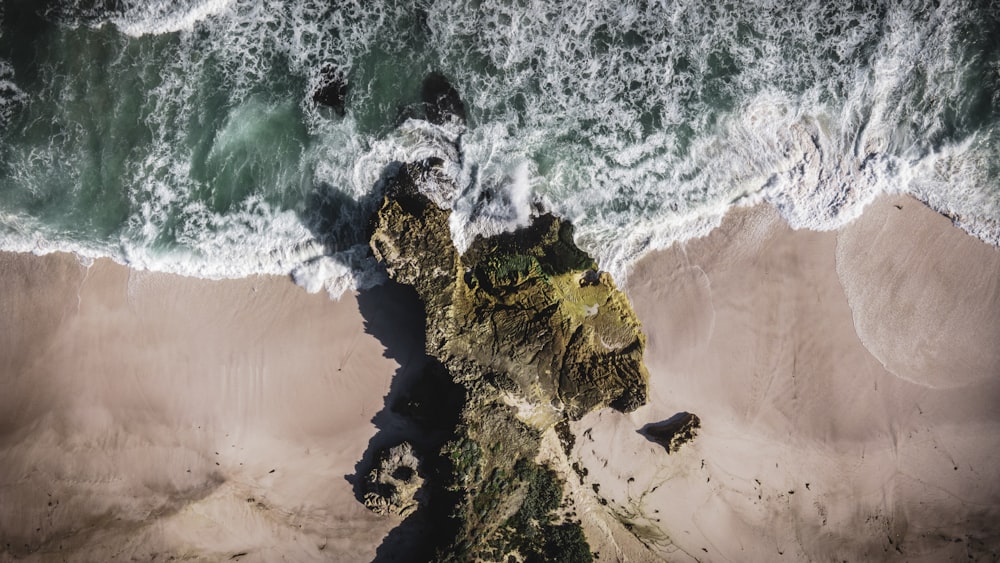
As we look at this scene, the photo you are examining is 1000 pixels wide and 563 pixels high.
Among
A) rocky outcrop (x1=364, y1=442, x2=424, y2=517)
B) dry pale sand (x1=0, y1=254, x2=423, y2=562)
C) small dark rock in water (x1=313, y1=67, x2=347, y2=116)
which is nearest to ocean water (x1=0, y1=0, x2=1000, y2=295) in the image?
small dark rock in water (x1=313, y1=67, x2=347, y2=116)

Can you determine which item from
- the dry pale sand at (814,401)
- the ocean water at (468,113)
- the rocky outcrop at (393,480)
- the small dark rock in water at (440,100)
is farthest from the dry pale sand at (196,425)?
the dry pale sand at (814,401)

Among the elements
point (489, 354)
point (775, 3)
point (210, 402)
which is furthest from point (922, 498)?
point (210, 402)

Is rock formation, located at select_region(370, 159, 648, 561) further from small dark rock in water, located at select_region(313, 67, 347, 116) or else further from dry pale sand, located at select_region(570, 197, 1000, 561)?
small dark rock in water, located at select_region(313, 67, 347, 116)

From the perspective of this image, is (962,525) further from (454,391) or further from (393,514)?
(393,514)

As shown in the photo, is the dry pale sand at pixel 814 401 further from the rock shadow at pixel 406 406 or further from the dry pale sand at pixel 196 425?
the dry pale sand at pixel 196 425

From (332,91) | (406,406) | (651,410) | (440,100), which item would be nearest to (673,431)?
(651,410)

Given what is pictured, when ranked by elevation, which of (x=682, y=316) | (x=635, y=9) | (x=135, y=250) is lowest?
(x=682, y=316)
